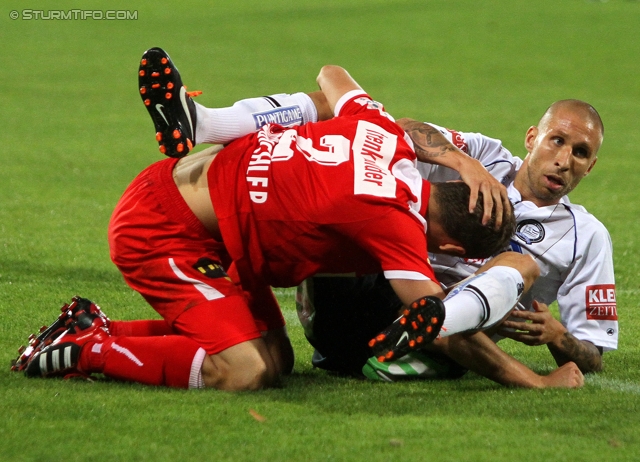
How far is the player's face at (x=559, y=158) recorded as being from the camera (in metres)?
5.08

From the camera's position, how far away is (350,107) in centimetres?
469

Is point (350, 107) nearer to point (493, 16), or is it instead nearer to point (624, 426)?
point (624, 426)

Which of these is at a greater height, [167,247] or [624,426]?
[167,247]

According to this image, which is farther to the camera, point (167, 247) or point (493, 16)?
point (493, 16)

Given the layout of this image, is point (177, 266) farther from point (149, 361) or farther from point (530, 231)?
point (530, 231)

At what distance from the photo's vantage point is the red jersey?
3.96 m

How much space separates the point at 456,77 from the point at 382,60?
201 centimetres

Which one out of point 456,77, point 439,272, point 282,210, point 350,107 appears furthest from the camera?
point 456,77

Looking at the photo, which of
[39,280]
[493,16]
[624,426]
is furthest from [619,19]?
[624,426]

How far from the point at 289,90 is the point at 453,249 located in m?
12.6

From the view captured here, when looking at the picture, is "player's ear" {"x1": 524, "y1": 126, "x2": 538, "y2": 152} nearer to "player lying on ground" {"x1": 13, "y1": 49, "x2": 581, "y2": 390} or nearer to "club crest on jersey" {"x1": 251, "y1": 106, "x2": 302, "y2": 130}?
"player lying on ground" {"x1": 13, "y1": 49, "x2": 581, "y2": 390}

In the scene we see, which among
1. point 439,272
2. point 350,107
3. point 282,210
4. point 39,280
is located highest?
point 350,107

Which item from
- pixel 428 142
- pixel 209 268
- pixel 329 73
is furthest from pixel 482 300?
pixel 329 73

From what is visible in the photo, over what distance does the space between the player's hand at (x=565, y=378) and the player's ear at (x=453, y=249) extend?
63 centimetres
